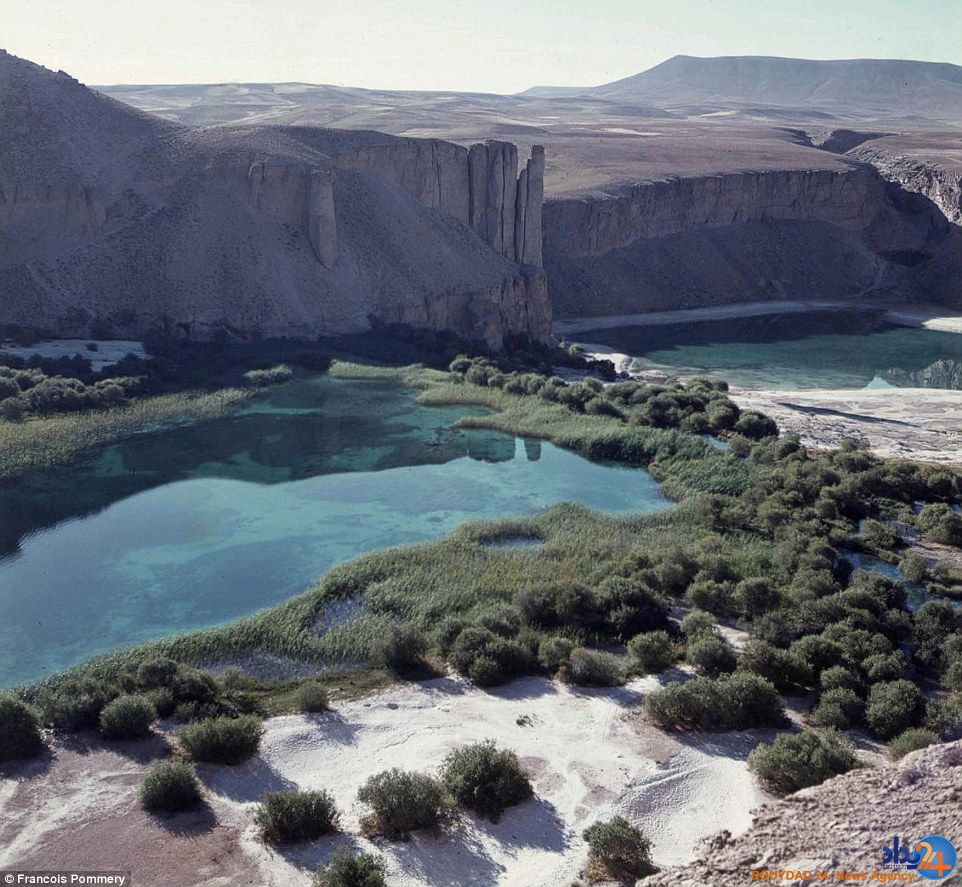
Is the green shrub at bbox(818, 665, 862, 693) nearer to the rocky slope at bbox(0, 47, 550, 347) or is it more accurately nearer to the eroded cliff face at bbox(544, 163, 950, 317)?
the rocky slope at bbox(0, 47, 550, 347)

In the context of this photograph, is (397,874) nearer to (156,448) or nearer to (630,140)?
(156,448)

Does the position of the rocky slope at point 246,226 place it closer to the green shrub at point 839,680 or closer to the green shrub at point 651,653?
the green shrub at point 651,653

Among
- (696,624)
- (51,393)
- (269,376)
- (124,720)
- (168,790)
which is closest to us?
(168,790)

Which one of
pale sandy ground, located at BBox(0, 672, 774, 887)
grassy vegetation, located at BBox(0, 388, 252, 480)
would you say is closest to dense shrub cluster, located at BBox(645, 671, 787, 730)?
pale sandy ground, located at BBox(0, 672, 774, 887)

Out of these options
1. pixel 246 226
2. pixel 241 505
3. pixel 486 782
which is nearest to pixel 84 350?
pixel 246 226

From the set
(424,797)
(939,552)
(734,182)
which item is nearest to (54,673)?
(424,797)

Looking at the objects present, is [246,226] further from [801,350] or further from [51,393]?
[801,350]

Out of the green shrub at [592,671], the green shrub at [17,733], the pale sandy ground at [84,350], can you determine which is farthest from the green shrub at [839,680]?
the pale sandy ground at [84,350]
